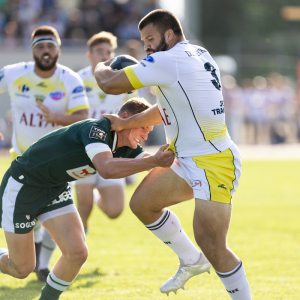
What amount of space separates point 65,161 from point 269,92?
19655mm

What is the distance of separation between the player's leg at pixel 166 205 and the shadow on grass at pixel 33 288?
45.8 inches

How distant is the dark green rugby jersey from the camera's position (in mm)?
4141

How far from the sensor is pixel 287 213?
9.83m

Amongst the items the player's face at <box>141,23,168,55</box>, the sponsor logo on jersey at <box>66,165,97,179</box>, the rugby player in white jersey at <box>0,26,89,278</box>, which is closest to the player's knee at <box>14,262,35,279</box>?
the sponsor logo on jersey at <box>66,165,97,179</box>

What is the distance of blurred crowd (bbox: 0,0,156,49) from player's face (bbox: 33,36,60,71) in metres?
15.6

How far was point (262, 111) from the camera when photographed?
75.9 ft

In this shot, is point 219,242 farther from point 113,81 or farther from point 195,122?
point 113,81

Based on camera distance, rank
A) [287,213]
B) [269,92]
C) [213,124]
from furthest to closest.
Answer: [269,92] < [287,213] < [213,124]

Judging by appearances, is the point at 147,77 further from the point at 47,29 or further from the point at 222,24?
the point at 222,24

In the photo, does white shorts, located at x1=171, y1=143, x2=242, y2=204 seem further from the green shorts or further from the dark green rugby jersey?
the green shorts

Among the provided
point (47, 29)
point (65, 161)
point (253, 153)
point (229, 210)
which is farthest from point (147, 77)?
point (253, 153)

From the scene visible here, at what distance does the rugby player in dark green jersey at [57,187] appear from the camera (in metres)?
4.21

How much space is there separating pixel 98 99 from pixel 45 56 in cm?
126

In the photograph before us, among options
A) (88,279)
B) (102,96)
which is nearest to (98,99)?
(102,96)
